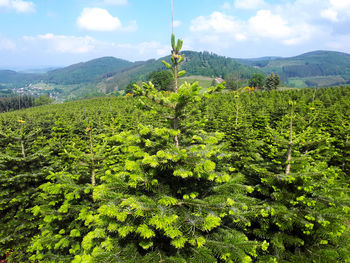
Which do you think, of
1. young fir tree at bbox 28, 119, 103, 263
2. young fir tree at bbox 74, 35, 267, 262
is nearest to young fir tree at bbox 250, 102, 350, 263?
young fir tree at bbox 74, 35, 267, 262

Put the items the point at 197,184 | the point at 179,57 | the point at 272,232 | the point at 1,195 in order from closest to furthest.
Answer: the point at 179,57 < the point at 197,184 < the point at 272,232 < the point at 1,195

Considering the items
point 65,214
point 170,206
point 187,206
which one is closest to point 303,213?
point 187,206

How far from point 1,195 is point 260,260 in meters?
10.3

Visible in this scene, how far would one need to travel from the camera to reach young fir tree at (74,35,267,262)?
326cm

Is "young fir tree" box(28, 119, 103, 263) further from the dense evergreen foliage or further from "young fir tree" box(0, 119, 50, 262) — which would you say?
"young fir tree" box(0, 119, 50, 262)

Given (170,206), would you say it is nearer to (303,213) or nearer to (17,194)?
(303,213)

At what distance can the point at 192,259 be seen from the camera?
340 centimetres

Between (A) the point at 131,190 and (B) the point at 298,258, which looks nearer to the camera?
(A) the point at 131,190

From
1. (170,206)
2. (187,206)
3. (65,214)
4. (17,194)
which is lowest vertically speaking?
(17,194)

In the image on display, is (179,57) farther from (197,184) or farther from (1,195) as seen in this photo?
(1,195)

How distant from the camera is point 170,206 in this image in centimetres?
377

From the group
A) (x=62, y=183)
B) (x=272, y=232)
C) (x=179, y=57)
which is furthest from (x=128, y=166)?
(x=272, y=232)

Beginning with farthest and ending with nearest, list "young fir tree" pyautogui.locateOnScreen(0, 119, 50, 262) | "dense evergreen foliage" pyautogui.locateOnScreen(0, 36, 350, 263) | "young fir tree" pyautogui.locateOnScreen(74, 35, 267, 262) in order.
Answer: "young fir tree" pyautogui.locateOnScreen(0, 119, 50, 262) → "dense evergreen foliage" pyautogui.locateOnScreen(0, 36, 350, 263) → "young fir tree" pyautogui.locateOnScreen(74, 35, 267, 262)

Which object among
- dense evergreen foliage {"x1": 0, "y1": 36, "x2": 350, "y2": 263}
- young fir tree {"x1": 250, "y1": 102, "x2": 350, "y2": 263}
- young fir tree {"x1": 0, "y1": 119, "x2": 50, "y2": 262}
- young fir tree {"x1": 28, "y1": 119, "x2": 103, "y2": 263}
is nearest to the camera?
dense evergreen foliage {"x1": 0, "y1": 36, "x2": 350, "y2": 263}
